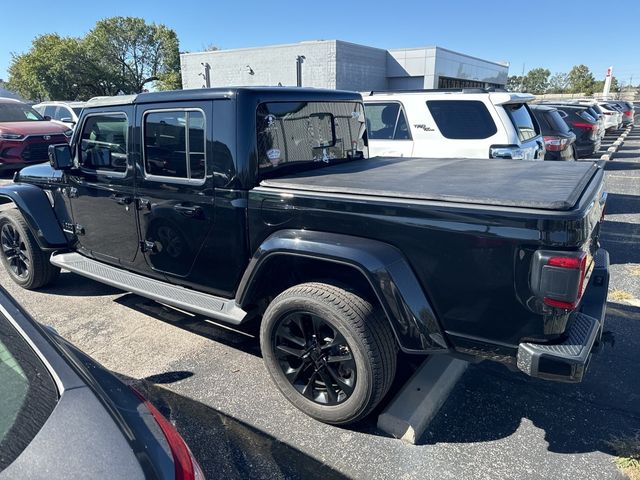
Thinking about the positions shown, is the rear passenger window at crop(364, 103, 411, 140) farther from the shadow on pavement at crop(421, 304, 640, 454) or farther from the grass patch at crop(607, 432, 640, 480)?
the grass patch at crop(607, 432, 640, 480)

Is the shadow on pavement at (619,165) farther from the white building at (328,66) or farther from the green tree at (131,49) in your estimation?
the green tree at (131,49)

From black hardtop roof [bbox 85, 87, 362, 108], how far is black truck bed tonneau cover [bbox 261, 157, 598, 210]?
0.56 meters

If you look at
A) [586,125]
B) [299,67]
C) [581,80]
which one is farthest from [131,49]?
[581,80]

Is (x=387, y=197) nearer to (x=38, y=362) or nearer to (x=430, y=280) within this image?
(x=430, y=280)

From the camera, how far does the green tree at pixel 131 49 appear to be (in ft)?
162

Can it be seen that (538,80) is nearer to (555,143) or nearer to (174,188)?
(555,143)

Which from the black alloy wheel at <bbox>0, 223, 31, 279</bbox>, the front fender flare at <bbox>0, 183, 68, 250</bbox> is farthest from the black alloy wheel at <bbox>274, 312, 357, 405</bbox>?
the black alloy wheel at <bbox>0, 223, 31, 279</bbox>

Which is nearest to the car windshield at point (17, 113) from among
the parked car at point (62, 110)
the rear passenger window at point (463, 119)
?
the parked car at point (62, 110)

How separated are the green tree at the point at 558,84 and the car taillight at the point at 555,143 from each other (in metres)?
78.7

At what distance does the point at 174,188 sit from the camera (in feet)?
10.9

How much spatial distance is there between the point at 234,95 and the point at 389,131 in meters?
4.03

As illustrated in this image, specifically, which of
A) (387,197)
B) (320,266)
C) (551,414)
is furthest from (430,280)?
(551,414)

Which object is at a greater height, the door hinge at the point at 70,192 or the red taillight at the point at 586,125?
the red taillight at the point at 586,125

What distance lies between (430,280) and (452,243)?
0.77 ft
